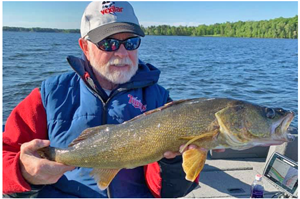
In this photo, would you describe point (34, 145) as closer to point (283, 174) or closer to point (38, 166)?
point (38, 166)

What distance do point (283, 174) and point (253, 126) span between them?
205 cm

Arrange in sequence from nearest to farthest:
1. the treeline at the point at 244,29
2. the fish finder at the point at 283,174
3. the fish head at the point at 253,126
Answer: the fish head at the point at 253,126
the fish finder at the point at 283,174
the treeline at the point at 244,29

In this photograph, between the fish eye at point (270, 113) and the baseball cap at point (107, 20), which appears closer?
the fish eye at point (270, 113)

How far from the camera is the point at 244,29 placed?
117 m

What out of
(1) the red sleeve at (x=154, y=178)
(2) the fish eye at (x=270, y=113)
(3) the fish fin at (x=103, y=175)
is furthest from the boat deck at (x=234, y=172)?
(2) the fish eye at (x=270, y=113)

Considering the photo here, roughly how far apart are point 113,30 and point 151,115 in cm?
106

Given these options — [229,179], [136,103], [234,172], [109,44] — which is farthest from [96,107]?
[234,172]

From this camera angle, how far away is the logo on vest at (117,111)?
3.17m

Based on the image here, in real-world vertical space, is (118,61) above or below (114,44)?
below

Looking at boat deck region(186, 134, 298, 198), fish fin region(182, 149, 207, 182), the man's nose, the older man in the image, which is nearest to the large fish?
fish fin region(182, 149, 207, 182)

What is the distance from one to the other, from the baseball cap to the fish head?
129cm

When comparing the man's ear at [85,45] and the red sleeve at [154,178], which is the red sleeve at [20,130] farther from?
the red sleeve at [154,178]

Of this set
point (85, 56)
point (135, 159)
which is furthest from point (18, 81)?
point (135, 159)

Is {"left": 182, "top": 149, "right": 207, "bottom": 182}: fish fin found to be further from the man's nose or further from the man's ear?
the man's ear
